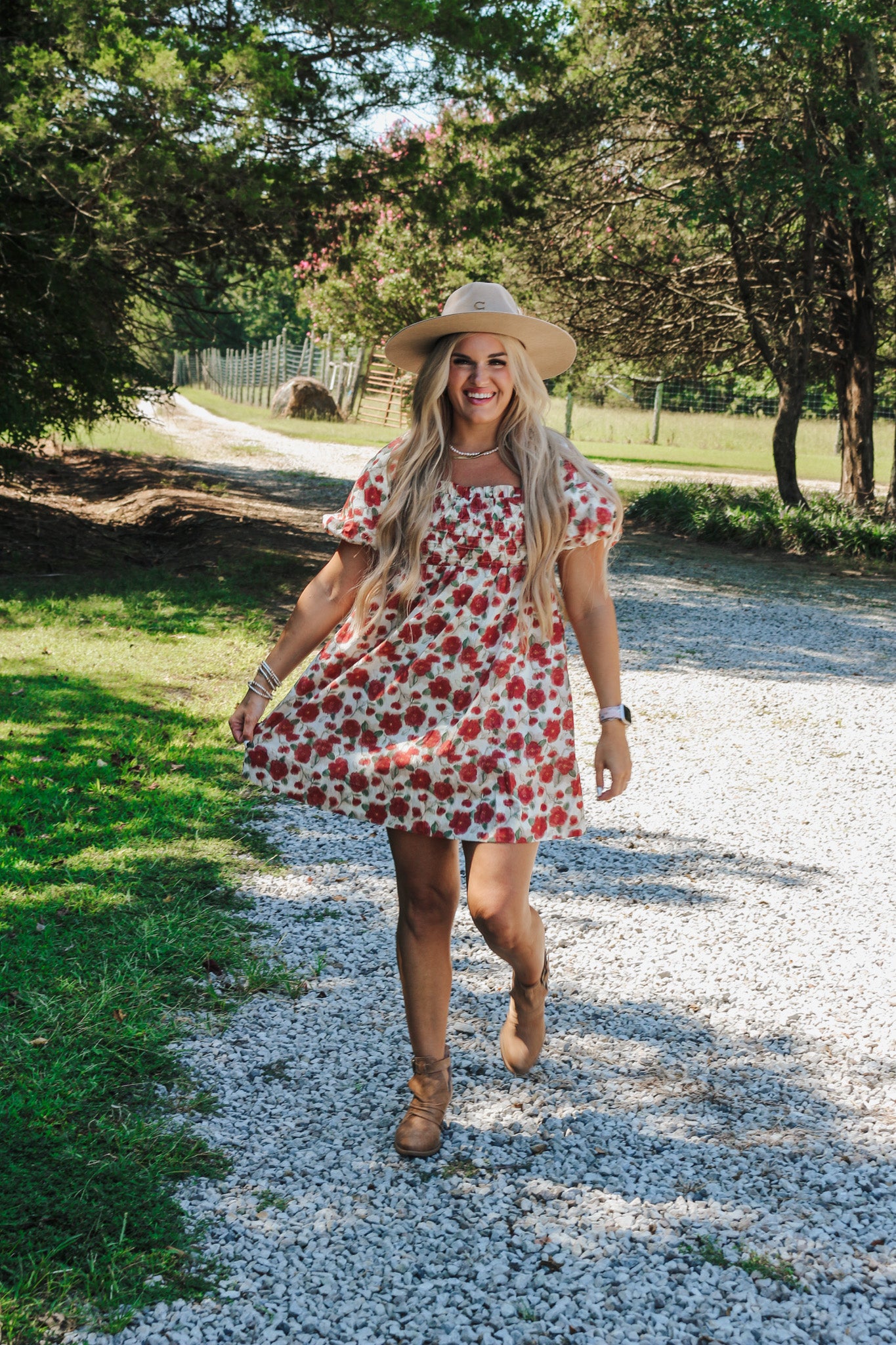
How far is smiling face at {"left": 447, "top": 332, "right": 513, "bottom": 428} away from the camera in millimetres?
2730

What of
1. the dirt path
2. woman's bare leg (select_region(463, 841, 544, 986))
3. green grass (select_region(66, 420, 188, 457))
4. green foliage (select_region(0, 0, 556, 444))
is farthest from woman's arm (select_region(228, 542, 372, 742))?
green grass (select_region(66, 420, 188, 457))

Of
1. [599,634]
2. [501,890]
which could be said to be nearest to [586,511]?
[599,634]

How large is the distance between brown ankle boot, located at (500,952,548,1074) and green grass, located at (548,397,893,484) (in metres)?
23.7

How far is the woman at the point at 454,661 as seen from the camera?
261 centimetres

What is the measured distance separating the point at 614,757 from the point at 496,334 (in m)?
1.03

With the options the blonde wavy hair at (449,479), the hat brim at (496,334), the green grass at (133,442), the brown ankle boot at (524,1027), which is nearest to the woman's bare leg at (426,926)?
the brown ankle boot at (524,1027)

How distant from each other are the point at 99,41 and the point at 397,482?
17.8ft

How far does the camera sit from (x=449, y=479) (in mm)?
2736

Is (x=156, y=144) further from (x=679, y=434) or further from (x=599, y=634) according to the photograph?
(x=679, y=434)

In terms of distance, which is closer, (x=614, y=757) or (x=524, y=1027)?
(x=614, y=757)

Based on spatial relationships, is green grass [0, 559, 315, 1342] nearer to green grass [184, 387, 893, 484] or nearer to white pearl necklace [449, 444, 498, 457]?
white pearl necklace [449, 444, 498, 457]

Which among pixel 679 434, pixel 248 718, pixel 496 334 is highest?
pixel 679 434

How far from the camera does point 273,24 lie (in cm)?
796

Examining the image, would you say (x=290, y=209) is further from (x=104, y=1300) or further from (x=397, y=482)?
(x=104, y=1300)
